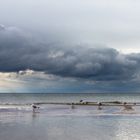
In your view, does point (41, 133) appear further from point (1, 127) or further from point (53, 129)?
point (1, 127)

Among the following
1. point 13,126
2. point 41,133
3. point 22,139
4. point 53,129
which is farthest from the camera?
point 13,126

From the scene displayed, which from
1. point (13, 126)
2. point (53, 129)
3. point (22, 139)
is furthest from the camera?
point (13, 126)

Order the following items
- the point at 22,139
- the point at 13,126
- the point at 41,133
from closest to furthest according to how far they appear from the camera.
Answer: the point at 22,139, the point at 41,133, the point at 13,126

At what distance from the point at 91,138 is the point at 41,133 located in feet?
21.4

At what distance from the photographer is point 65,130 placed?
4400cm

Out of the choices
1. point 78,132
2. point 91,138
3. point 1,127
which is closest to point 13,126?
point 1,127

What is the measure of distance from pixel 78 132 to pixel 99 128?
4341mm

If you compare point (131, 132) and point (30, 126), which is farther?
point (30, 126)

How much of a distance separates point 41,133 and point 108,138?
7.86 m

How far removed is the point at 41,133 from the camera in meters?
41.5

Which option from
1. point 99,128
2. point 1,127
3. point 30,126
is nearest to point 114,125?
point 99,128

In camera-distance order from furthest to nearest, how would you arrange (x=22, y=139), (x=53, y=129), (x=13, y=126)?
1. (x=13, y=126)
2. (x=53, y=129)
3. (x=22, y=139)

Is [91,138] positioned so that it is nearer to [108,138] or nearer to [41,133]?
[108,138]

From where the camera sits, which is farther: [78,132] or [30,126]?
[30,126]
